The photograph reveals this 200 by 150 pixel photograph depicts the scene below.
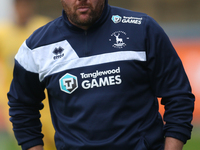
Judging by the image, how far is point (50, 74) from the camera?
2271 millimetres

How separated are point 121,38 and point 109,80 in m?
0.26

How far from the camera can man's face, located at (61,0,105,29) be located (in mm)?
2207

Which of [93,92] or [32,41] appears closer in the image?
[93,92]

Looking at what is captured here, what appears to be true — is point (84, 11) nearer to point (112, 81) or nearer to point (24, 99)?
point (112, 81)

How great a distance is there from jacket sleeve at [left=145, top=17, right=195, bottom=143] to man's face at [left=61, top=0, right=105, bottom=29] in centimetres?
33

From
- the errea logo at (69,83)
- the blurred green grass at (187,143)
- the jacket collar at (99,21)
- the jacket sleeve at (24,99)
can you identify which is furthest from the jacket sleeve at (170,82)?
the blurred green grass at (187,143)

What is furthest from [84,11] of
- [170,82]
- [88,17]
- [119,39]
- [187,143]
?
[187,143]

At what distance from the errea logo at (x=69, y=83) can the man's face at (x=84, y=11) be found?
0.32m

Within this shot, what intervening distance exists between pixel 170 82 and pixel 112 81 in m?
0.34

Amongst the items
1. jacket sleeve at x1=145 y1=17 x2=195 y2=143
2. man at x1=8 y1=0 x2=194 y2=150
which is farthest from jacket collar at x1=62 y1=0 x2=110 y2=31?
jacket sleeve at x1=145 y1=17 x2=195 y2=143

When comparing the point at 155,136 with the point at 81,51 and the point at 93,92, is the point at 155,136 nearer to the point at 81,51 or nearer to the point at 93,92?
the point at 93,92

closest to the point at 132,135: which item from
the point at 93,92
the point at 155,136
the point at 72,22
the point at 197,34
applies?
the point at 155,136

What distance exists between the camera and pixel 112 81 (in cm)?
212

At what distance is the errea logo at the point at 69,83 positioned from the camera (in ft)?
7.15
